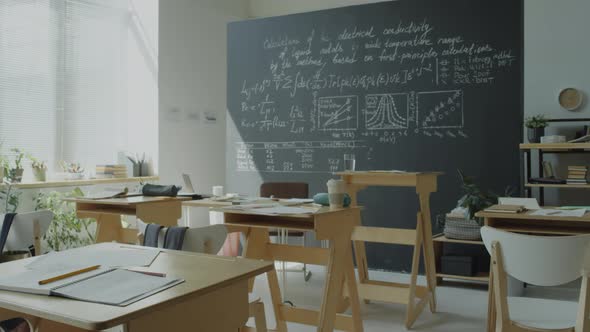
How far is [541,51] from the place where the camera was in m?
6.14

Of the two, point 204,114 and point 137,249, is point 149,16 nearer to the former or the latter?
point 204,114

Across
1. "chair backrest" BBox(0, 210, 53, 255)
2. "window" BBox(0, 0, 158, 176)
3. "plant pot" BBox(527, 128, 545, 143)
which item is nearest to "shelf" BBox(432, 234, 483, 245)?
"plant pot" BBox(527, 128, 545, 143)

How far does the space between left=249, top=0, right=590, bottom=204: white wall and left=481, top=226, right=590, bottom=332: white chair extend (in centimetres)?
409

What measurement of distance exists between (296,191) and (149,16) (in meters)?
2.93

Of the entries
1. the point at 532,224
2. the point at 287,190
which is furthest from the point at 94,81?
the point at 532,224

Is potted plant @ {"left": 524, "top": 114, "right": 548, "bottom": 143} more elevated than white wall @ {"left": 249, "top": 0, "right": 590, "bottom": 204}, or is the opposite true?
white wall @ {"left": 249, "top": 0, "right": 590, "bottom": 204}

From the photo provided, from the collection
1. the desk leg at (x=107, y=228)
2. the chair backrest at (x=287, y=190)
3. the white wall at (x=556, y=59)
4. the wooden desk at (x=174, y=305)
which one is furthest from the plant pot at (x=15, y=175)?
the white wall at (x=556, y=59)

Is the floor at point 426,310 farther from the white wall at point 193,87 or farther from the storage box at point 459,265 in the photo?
the white wall at point 193,87

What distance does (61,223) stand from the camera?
524 cm

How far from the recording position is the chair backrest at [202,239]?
2.26 m

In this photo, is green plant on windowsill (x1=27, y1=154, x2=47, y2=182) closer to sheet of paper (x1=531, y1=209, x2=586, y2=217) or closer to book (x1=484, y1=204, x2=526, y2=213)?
book (x1=484, y1=204, x2=526, y2=213)

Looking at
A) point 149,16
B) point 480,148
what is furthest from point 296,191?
point 149,16

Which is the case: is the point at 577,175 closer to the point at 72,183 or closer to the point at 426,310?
the point at 426,310

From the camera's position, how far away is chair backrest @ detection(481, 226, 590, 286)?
6.93ft
